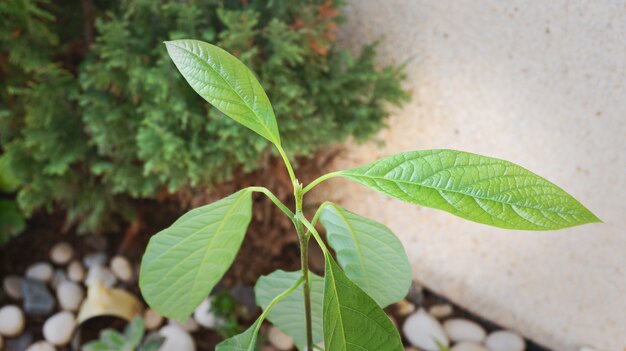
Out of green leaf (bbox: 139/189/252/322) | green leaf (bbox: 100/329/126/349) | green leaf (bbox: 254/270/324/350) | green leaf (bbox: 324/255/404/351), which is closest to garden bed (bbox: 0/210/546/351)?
green leaf (bbox: 100/329/126/349)

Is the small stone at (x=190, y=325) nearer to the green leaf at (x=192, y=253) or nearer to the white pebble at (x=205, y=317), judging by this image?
the white pebble at (x=205, y=317)

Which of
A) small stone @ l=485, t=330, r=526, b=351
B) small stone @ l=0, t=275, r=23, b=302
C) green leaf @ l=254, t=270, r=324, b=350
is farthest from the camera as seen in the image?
small stone @ l=0, t=275, r=23, b=302

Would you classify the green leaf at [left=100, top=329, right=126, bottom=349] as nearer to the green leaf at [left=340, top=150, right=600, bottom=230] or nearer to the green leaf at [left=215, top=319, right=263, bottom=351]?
the green leaf at [left=215, top=319, right=263, bottom=351]

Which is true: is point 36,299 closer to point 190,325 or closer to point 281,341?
point 190,325

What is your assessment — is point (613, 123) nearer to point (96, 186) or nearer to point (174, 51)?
point (174, 51)

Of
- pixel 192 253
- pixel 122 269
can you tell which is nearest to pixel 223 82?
pixel 192 253

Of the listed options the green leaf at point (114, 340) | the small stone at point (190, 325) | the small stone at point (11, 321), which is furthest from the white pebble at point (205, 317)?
the small stone at point (11, 321)

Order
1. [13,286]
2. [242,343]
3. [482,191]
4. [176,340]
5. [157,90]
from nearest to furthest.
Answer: [482,191] → [242,343] → [157,90] → [176,340] → [13,286]
